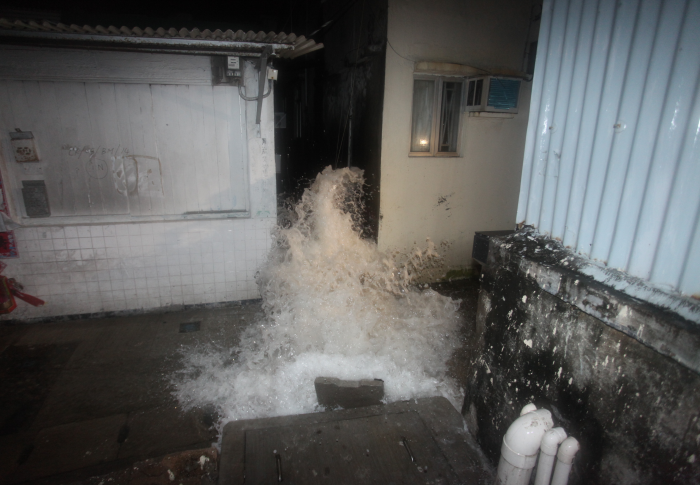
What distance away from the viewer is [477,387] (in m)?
3.45

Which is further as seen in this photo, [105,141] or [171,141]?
[171,141]

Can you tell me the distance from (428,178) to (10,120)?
6651 millimetres

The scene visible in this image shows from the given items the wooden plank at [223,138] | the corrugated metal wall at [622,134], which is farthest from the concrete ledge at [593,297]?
the wooden plank at [223,138]

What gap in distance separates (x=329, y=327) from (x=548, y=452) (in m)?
3.52

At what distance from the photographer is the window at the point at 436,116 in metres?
6.81

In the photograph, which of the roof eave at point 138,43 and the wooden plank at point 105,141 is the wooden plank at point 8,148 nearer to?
the roof eave at point 138,43

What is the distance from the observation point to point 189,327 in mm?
5730

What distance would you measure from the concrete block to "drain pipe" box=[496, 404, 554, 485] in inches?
71.9

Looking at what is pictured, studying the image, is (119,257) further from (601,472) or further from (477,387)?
(601,472)

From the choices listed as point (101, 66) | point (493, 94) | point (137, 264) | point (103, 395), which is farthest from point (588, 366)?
point (101, 66)

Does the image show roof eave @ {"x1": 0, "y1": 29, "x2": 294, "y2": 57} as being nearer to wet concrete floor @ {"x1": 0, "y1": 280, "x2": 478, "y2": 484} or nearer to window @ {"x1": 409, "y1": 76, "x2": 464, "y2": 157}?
window @ {"x1": 409, "y1": 76, "x2": 464, "y2": 157}

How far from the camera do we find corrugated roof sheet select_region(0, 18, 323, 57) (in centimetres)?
424

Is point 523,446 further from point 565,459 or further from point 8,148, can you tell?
point 8,148

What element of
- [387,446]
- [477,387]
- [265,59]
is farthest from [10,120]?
[477,387]
